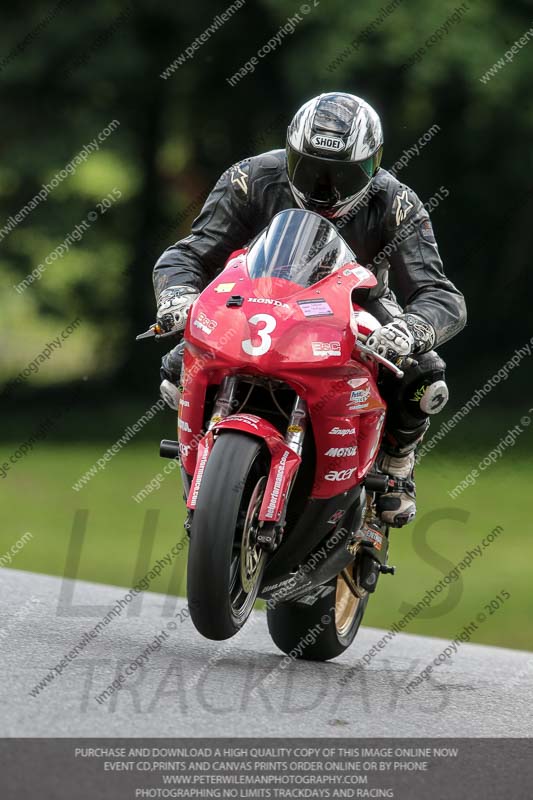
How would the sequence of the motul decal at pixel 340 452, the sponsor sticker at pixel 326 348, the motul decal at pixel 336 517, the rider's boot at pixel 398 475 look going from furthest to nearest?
the rider's boot at pixel 398 475 < the motul decal at pixel 336 517 < the motul decal at pixel 340 452 < the sponsor sticker at pixel 326 348

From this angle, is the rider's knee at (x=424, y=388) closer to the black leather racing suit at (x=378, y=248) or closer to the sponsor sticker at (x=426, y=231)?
the black leather racing suit at (x=378, y=248)

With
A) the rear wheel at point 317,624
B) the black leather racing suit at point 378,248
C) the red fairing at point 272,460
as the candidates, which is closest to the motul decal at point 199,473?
the red fairing at point 272,460

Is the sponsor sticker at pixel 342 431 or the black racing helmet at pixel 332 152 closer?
the sponsor sticker at pixel 342 431

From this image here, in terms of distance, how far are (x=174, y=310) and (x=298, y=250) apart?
527 millimetres

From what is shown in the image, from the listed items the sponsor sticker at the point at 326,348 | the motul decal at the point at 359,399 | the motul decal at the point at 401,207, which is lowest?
the motul decal at the point at 359,399

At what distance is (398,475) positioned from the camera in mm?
5926

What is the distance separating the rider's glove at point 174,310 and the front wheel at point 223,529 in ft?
2.11

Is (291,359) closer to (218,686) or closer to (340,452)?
(340,452)

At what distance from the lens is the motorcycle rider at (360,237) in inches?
207

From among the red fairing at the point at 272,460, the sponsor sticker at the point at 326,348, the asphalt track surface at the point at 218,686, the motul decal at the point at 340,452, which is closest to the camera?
the asphalt track surface at the point at 218,686

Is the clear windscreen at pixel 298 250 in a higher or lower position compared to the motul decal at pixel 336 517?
higher

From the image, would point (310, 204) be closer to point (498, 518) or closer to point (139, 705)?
point (139, 705)
